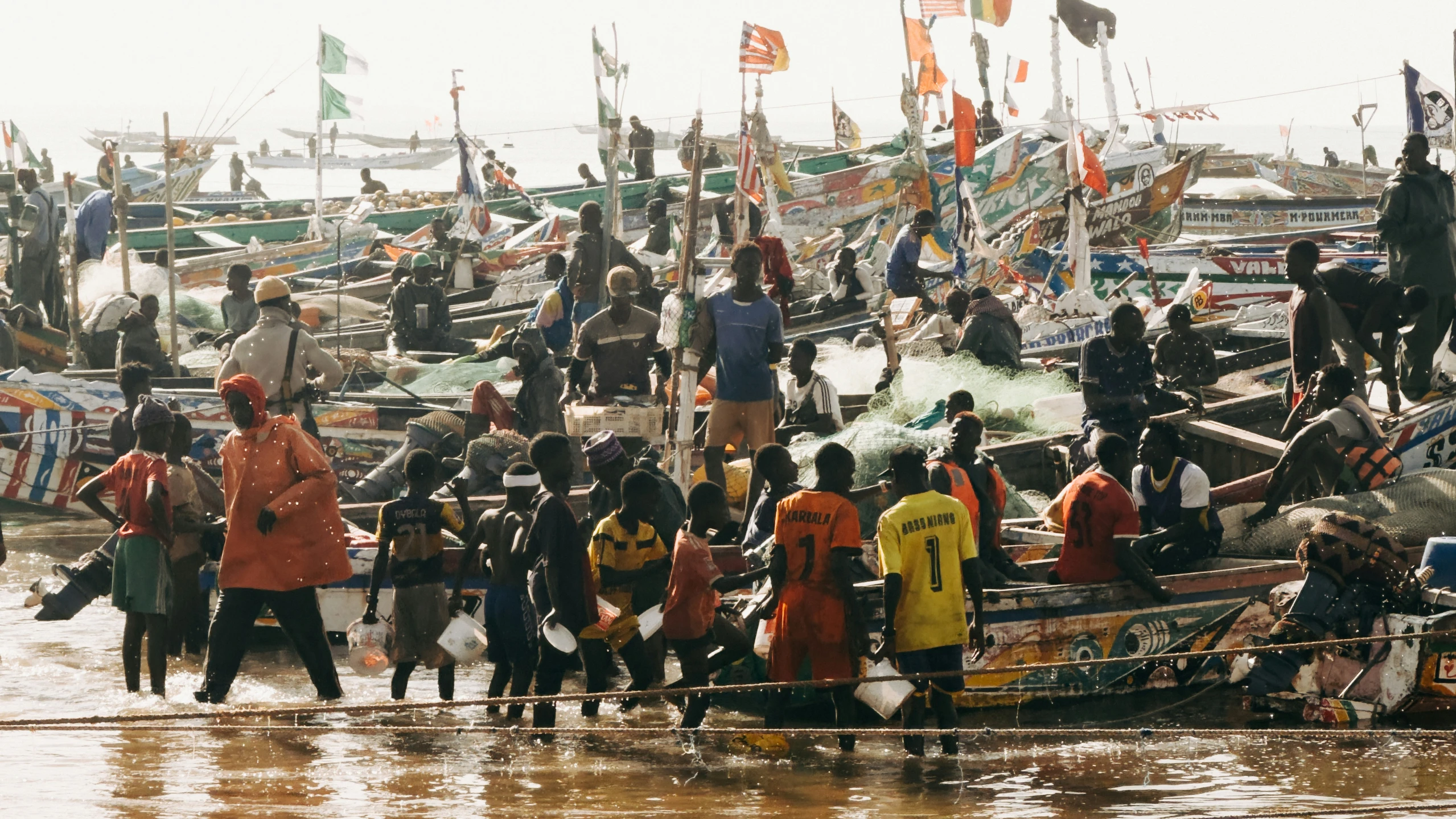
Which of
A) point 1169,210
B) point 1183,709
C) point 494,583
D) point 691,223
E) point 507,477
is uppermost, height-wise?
point 1169,210

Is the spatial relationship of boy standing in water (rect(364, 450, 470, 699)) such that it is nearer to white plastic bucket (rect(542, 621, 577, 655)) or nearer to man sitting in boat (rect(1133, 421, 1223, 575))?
white plastic bucket (rect(542, 621, 577, 655))

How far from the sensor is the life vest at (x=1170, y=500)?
7.93 meters

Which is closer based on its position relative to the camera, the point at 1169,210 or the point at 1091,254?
the point at 1091,254

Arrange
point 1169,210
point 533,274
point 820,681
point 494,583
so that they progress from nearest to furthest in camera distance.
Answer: point 820,681
point 494,583
point 533,274
point 1169,210

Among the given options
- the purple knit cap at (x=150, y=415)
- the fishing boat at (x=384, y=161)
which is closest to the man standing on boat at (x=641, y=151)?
the purple knit cap at (x=150, y=415)

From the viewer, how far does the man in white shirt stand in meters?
10.8

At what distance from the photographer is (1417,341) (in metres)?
10.5

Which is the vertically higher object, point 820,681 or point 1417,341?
point 1417,341

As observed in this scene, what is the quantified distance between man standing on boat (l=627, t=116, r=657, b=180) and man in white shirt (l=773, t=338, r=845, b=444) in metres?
16.2

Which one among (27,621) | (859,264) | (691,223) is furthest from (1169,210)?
(27,621)

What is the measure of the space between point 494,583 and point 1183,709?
10.6ft

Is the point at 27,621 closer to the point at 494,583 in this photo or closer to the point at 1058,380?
the point at 494,583

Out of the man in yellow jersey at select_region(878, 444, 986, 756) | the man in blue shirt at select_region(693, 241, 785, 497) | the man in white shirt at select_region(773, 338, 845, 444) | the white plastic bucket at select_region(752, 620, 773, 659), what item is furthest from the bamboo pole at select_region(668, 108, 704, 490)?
the man in yellow jersey at select_region(878, 444, 986, 756)

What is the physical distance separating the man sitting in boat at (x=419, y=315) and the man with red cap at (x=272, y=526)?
893 cm
